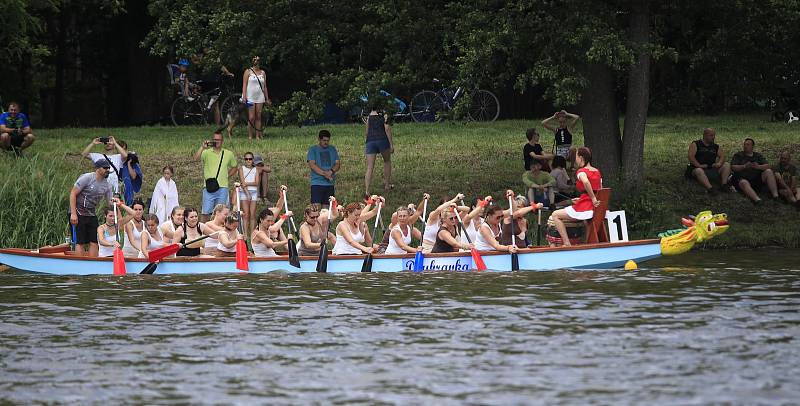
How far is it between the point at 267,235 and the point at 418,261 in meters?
2.26

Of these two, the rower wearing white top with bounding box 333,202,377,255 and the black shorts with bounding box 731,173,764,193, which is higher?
the black shorts with bounding box 731,173,764,193

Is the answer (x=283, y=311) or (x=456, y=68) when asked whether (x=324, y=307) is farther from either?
(x=456, y=68)

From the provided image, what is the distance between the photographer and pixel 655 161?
28.3 m

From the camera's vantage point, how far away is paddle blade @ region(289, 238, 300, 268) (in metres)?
20.5

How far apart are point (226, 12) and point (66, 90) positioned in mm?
25271

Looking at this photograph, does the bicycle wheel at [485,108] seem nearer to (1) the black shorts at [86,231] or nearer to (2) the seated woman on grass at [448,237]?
(2) the seated woman on grass at [448,237]

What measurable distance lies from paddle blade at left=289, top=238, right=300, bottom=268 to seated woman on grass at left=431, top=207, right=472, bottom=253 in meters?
2.04

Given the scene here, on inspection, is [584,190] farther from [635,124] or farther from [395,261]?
[635,124]

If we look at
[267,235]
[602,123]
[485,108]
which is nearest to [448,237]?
[267,235]

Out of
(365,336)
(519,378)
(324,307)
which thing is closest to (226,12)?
(324,307)

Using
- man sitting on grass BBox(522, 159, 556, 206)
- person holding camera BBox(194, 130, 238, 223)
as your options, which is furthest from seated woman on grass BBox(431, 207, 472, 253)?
person holding camera BBox(194, 130, 238, 223)

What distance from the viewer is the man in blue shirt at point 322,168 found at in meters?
23.7

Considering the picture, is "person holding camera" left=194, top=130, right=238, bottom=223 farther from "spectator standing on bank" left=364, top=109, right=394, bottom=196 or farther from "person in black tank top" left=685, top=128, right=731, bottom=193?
"person in black tank top" left=685, top=128, right=731, bottom=193

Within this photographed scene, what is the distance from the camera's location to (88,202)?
21219 millimetres
